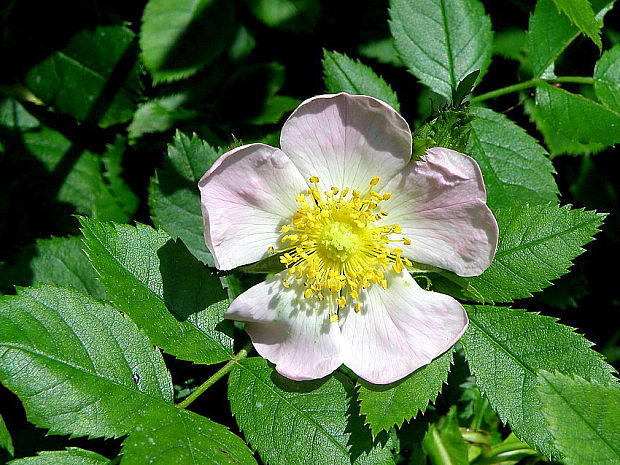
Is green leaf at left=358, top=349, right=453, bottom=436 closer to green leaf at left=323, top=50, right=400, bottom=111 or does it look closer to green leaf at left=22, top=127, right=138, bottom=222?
green leaf at left=323, top=50, right=400, bottom=111

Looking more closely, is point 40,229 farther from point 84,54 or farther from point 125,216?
point 84,54

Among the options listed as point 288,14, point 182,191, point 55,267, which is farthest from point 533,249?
point 55,267

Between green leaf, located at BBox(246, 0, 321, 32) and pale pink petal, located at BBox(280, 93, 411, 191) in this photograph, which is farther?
green leaf, located at BBox(246, 0, 321, 32)

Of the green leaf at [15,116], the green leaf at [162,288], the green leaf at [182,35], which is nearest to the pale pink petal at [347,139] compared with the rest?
the green leaf at [162,288]

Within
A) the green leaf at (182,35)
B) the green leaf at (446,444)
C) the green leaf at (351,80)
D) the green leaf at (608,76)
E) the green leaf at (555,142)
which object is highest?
the green leaf at (182,35)

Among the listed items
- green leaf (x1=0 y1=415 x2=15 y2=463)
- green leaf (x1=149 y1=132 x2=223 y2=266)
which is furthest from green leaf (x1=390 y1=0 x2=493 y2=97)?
green leaf (x1=0 y1=415 x2=15 y2=463)

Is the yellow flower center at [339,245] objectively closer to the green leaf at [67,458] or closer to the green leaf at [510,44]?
the green leaf at [67,458]
